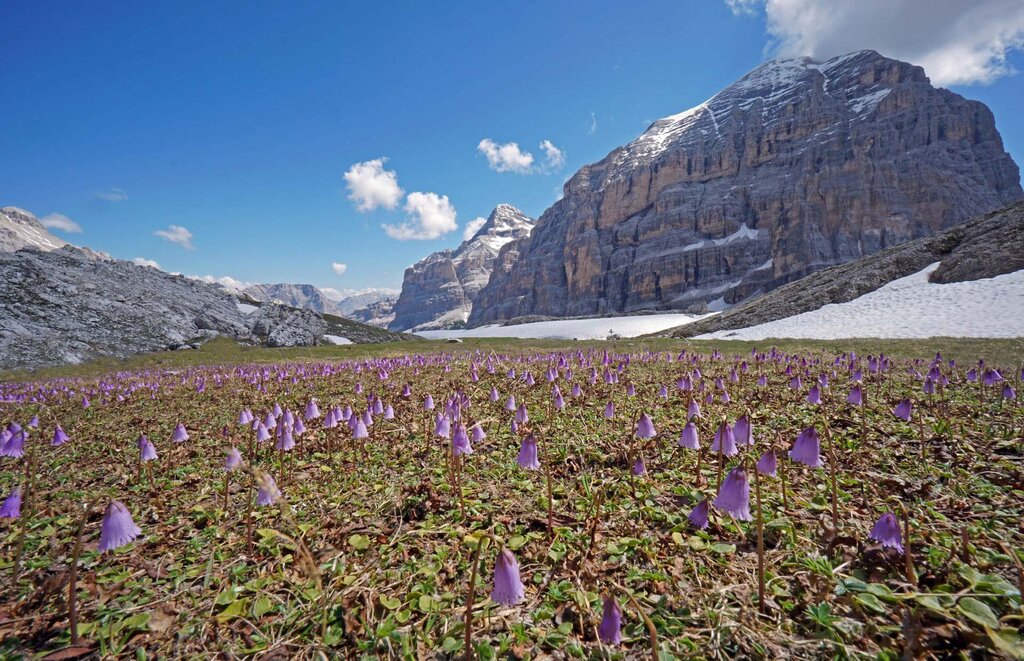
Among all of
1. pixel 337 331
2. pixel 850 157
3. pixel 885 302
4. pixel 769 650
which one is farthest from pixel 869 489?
pixel 850 157

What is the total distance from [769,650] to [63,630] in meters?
4.23

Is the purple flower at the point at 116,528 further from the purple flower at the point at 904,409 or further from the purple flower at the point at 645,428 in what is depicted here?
the purple flower at the point at 904,409

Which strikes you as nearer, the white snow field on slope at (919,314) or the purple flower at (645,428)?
the purple flower at (645,428)

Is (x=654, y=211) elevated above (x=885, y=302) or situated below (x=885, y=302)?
above

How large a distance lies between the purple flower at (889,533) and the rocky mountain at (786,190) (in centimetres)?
10096

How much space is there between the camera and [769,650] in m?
2.14

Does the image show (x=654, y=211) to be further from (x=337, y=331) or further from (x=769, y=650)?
(x=769, y=650)

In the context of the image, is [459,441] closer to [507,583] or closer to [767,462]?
[507,583]

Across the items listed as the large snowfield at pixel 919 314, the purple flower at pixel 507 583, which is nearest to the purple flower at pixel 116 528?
the purple flower at pixel 507 583

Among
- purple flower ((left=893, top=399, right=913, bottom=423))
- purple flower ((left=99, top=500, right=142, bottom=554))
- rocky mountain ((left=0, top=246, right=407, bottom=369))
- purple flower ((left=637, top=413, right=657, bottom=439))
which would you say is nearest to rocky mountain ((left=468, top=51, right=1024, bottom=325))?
rocky mountain ((left=0, top=246, right=407, bottom=369))

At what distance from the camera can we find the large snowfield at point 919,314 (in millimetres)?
23250

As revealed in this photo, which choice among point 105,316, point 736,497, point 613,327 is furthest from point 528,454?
point 613,327

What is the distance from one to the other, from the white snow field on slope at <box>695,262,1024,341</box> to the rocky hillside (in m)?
1.41

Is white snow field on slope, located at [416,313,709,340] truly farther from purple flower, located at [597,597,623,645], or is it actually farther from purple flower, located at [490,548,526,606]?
purple flower, located at [597,597,623,645]
